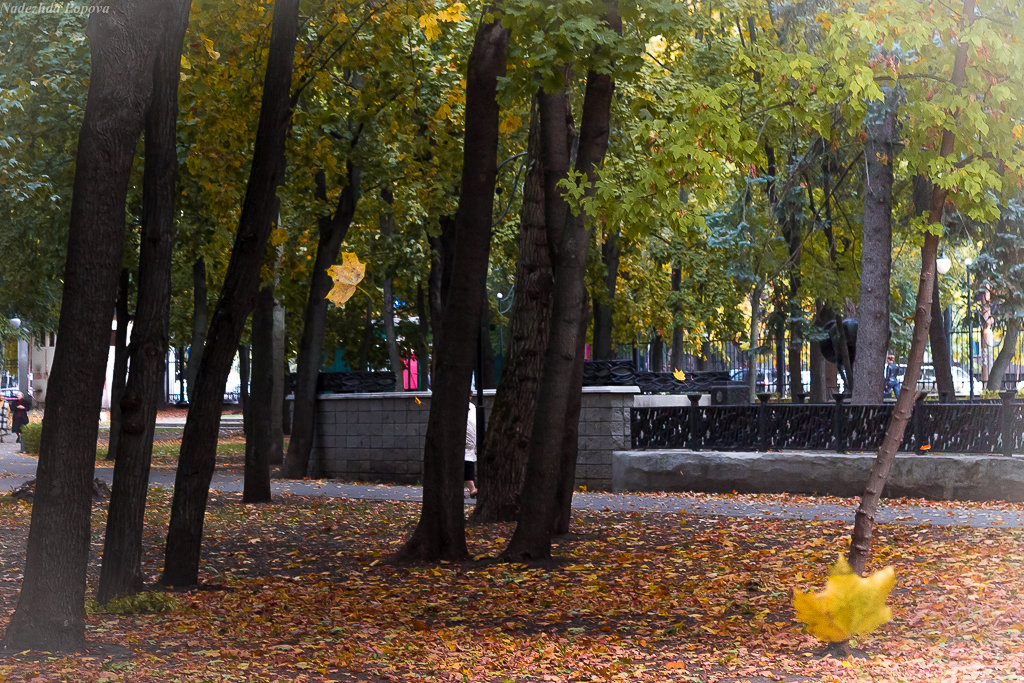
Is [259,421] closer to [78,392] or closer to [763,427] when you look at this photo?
[763,427]

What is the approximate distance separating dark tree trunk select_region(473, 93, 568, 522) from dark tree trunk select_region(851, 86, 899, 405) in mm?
6399

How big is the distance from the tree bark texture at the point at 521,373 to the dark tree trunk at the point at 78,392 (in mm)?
6321

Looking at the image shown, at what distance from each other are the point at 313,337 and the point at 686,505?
882 centimetres

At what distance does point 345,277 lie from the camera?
21047 millimetres

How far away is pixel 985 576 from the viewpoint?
859 cm

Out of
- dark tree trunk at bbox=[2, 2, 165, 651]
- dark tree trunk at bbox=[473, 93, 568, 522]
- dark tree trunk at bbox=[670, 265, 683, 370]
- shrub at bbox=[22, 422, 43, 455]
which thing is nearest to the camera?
dark tree trunk at bbox=[2, 2, 165, 651]

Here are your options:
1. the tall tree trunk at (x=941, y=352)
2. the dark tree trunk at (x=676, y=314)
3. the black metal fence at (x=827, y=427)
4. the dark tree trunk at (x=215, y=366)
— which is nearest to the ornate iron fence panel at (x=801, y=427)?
the black metal fence at (x=827, y=427)

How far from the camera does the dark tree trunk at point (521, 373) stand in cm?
1262

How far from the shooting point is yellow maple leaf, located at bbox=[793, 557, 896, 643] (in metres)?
1.31

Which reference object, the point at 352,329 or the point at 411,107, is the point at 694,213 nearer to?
the point at 411,107

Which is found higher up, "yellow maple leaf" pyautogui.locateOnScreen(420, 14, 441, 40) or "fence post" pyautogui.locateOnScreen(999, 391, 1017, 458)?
"yellow maple leaf" pyautogui.locateOnScreen(420, 14, 441, 40)

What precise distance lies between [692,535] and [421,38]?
30.9 ft

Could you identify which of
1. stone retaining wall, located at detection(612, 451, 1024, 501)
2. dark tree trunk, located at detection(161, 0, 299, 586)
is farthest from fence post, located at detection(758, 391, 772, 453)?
dark tree trunk, located at detection(161, 0, 299, 586)

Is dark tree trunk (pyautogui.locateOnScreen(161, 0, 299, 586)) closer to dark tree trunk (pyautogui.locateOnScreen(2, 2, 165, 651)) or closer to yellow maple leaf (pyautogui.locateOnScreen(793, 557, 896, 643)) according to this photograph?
dark tree trunk (pyautogui.locateOnScreen(2, 2, 165, 651))
